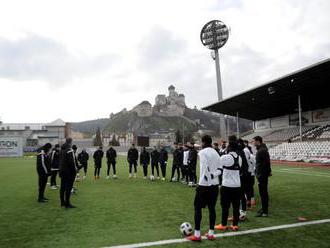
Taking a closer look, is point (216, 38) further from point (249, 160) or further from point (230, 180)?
point (230, 180)

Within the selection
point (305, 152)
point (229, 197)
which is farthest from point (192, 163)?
point (305, 152)

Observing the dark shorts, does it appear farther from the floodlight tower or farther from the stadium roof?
the floodlight tower

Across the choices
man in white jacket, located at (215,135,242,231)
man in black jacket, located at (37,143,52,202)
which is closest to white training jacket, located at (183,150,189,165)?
man in black jacket, located at (37,143,52,202)

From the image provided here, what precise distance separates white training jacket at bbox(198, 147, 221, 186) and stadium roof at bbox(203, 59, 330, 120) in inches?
964

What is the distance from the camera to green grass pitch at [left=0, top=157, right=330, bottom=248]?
6.74 meters

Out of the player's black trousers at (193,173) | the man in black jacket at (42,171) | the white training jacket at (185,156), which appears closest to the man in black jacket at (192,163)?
the player's black trousers at (193,173)

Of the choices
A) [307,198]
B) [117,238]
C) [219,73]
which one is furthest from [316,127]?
[117,238]

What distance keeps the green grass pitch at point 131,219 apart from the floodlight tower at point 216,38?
45.9m

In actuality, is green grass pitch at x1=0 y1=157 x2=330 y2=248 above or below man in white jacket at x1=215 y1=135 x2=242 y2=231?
below

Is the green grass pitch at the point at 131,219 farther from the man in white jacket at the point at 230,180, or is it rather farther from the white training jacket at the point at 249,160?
the white training jacket at the point at 249,160

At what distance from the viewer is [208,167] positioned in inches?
271

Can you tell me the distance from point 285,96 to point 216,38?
19926 mm

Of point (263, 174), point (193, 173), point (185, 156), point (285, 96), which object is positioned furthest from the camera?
point (285, 96)

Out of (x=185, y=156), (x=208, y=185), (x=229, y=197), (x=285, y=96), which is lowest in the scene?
(x=229, y=197)
